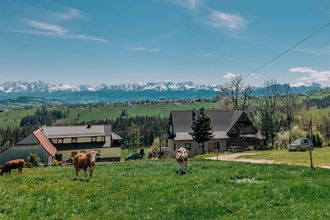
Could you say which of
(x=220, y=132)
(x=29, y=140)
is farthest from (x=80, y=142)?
(x=220, y=132)

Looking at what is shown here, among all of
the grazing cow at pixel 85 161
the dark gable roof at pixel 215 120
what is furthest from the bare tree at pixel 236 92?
the grazing cow at pixel 85 161

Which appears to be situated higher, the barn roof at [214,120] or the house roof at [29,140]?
the barn roof at [214,120]

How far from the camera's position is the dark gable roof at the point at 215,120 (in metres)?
99.7

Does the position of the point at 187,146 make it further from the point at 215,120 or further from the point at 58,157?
the point at 58,157

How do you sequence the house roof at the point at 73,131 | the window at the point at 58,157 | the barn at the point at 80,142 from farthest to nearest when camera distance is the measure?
the house roof at the point at 73,131, the barn at the point at 80,142, the window at the point at 58,157

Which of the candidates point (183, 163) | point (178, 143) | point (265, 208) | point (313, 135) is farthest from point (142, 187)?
point (313, 135)

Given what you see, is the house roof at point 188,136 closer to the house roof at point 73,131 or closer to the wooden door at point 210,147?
the wooden door at point 210,147

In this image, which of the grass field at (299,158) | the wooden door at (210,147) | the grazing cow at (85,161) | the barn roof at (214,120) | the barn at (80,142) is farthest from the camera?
the barn at (80,142)

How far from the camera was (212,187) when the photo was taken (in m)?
22.0

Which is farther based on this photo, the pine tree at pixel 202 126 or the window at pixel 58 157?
the window at pixel 58 157

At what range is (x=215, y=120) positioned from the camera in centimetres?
10306

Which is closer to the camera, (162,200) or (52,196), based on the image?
(162,200)

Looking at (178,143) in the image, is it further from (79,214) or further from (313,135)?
(79,214)

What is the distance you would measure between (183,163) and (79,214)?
18785mm
